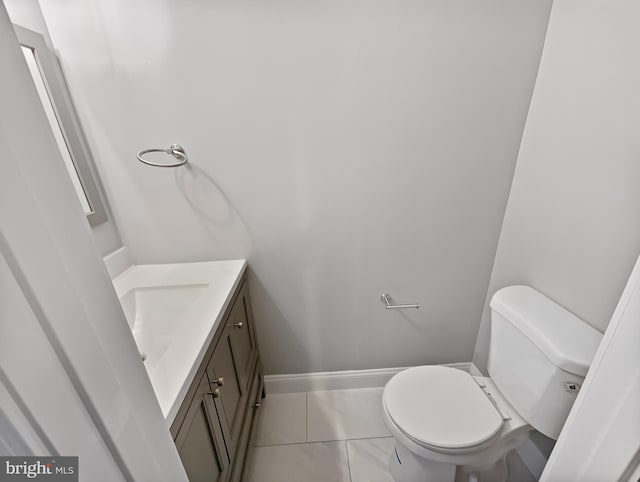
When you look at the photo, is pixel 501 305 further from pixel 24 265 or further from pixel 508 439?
pixel 24 265

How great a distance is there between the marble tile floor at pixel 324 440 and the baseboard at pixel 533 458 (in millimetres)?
28

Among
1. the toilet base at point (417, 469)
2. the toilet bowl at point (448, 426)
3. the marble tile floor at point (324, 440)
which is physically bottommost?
the marble tile floor at point (324, 440)

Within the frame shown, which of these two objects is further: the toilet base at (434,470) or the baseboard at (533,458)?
the baseboard at (533,458)

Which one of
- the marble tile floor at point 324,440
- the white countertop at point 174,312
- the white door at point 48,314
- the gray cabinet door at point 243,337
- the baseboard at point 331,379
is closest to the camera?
the white door at point 48,314

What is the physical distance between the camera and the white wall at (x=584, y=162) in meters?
0.77

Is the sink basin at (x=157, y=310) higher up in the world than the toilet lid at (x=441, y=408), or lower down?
higher up

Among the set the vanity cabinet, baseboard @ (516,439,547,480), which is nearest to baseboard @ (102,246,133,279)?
the vanity cabinet

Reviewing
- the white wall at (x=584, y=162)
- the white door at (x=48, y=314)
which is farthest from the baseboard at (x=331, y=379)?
the white door at (x=48, y=314)

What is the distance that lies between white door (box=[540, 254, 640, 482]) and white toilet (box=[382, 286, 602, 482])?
427 mm

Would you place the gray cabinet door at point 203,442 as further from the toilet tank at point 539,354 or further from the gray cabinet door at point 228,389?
the toilet tank at point 539,354

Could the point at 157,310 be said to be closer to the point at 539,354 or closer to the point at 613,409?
the point at 613,409

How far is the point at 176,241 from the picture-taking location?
125 cm

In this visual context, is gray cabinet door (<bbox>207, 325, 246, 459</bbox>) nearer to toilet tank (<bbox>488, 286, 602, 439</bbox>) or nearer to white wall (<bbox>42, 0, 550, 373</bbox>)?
white wall (<bbox>42, 0, 550, 373</bbox>)

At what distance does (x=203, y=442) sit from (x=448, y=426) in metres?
0.85
